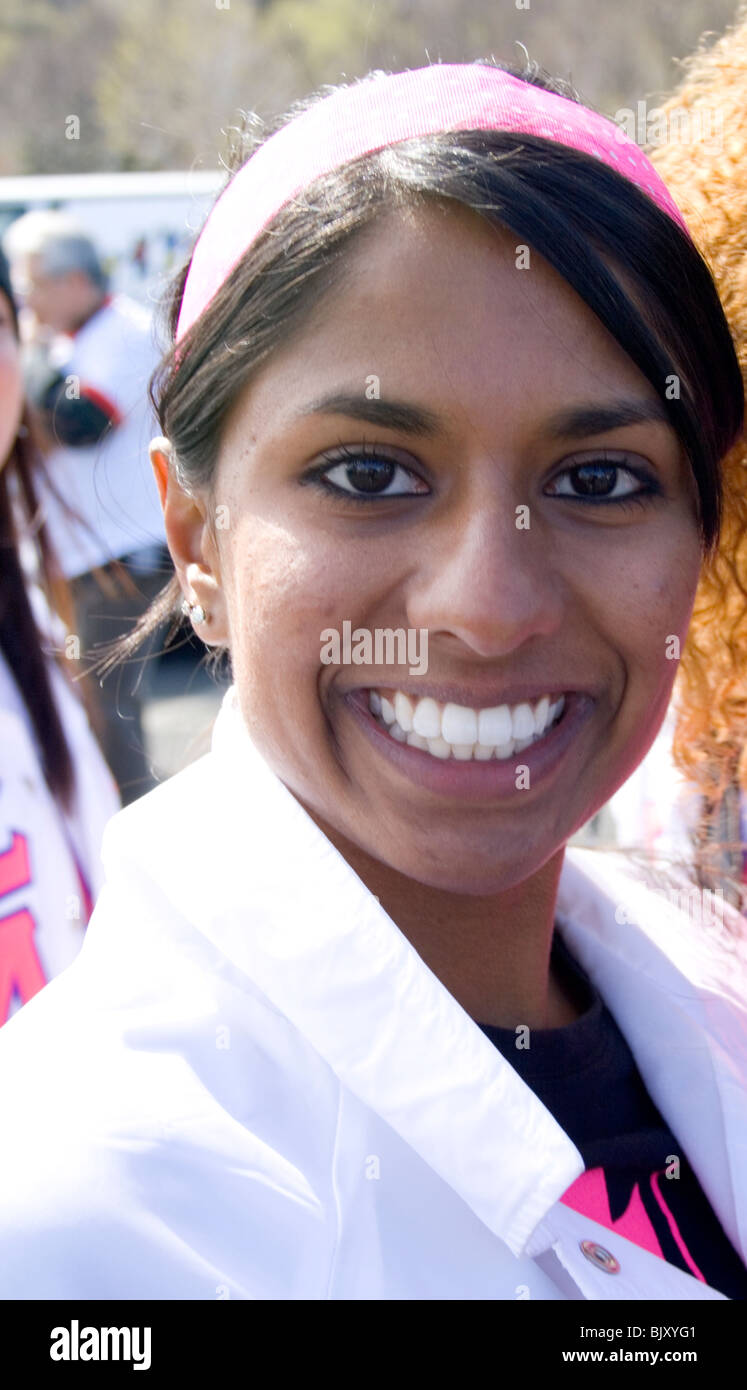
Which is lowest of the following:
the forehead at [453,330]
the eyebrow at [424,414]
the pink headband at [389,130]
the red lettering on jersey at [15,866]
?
the red lettering on jersey at [15,866]

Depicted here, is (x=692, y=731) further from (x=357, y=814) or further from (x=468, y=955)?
(x=357, y=814)

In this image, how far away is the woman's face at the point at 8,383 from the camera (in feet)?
9.19

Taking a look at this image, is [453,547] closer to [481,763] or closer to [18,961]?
[481,763]

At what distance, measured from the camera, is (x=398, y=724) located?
135cm

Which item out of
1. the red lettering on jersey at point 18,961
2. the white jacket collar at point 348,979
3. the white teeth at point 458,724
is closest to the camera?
the white jacket collar at point 348,979

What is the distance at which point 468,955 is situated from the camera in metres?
1.51

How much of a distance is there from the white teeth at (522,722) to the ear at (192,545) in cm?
36

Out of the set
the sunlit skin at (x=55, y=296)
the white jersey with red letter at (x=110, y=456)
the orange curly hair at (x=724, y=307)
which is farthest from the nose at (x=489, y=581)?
the sunlit skin at (x=55, y=296)

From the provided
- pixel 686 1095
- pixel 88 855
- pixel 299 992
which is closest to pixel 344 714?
pixel 299 992

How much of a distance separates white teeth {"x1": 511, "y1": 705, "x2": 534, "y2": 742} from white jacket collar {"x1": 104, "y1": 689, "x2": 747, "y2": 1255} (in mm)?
222

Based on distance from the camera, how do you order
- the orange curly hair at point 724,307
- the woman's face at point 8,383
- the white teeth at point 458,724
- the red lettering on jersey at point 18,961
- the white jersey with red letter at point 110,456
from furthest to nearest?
the woman's face at point 8,383
the white jersey with red letter at point 110,456
the red lettering on jersey at point 18,961
the orange curly hair at point 724,307
the white teeth at point 458,724

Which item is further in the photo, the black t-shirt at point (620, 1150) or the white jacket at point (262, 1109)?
the black t-shirt at point (620, 1150)

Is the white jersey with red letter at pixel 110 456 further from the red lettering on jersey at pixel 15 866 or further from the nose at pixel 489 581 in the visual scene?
the nose at pixel 489 581

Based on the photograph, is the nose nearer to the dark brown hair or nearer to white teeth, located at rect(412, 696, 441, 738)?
white teeth, located at rect(412, 696, 441, 738)
